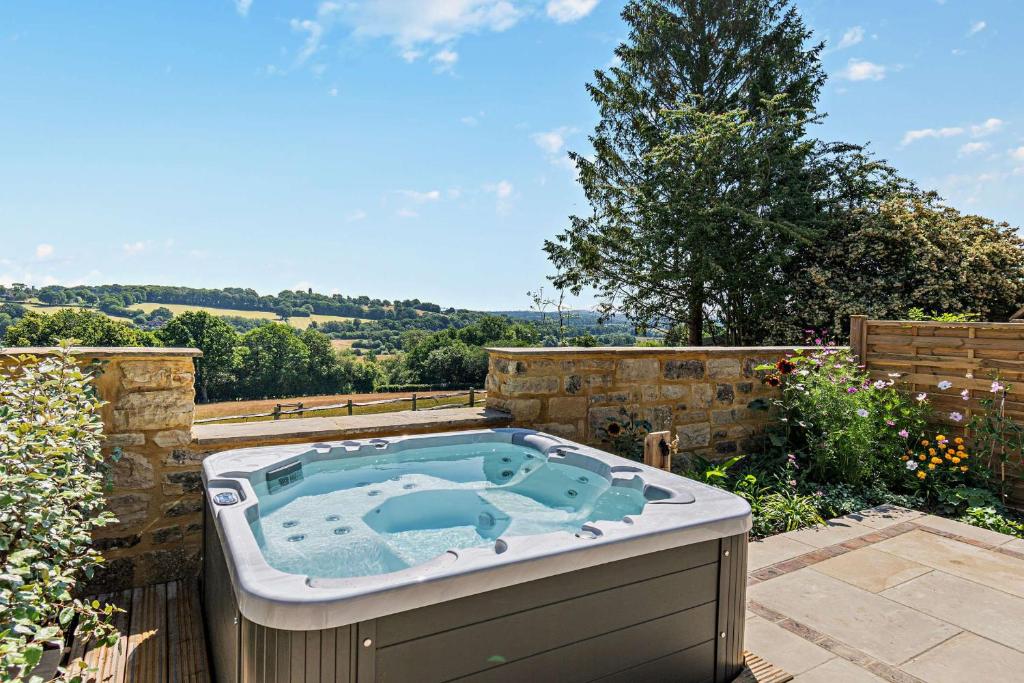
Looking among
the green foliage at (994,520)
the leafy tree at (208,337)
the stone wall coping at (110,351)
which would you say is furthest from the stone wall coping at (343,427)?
the leafy tree at (208,337)

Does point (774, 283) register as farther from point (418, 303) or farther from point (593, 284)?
point (418, 303)

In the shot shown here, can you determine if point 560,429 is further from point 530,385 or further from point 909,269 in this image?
point 909,269

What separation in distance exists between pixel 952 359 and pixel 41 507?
16.6 feet

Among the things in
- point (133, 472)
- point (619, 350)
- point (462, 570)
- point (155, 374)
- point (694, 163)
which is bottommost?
point (133, 472)

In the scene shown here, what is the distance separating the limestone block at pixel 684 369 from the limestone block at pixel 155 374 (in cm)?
285

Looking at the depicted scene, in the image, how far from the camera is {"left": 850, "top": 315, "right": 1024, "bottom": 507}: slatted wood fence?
374cm

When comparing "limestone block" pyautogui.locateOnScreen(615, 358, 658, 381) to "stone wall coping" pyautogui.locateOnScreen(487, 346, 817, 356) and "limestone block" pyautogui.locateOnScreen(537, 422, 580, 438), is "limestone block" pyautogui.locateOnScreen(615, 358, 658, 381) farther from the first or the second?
"limestone block" pyautogui.locateOnScreen(537, 422, 580, 438)

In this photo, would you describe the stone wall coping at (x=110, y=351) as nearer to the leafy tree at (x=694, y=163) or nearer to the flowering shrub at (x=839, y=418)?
the flowering shrub at (x=839, y=418)

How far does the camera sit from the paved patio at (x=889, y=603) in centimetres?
203

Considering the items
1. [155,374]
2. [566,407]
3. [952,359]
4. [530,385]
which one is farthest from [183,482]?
[952,359]

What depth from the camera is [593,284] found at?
35.8 feet

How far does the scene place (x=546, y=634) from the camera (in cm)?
148

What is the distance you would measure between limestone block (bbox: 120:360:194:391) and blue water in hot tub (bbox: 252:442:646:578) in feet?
2.29

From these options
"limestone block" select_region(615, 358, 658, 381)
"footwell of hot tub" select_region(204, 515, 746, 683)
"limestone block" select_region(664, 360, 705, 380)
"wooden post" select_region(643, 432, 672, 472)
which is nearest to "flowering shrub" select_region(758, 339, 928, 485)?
"limestone block" select_region(664, 360, 705, 380)
